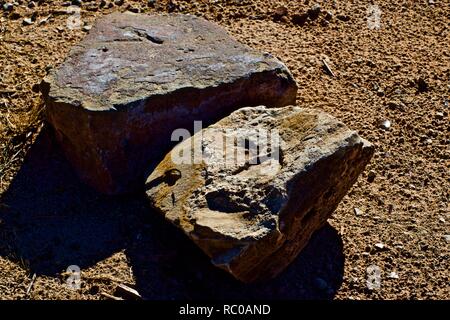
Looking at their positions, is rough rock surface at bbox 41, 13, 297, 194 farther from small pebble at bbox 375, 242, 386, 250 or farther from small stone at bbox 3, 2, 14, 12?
small stone at bbox 3, 2, 14, 12

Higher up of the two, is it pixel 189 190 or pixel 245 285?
pixel 189 190

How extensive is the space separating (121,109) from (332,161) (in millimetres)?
930

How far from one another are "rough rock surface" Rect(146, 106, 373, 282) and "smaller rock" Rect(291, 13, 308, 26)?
1425 mm

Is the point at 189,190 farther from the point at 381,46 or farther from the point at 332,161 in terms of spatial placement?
the point at 381,46

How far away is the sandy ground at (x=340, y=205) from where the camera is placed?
3.61 metres

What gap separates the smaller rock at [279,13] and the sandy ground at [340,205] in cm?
1

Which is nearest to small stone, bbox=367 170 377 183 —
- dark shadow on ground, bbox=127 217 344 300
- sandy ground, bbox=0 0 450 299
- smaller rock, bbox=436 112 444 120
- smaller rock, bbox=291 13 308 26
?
sandy ground, bbox=0 0 450 299

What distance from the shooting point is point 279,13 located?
5.09m

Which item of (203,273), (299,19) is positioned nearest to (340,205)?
(203,273)

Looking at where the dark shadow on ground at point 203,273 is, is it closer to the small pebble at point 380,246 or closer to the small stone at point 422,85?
the small pebble at point 380,246

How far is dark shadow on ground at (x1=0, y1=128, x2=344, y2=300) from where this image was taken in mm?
3566

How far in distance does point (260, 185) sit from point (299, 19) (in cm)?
191

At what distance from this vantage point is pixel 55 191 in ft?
13.0

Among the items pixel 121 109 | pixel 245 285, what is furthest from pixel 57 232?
pixel 245 285
